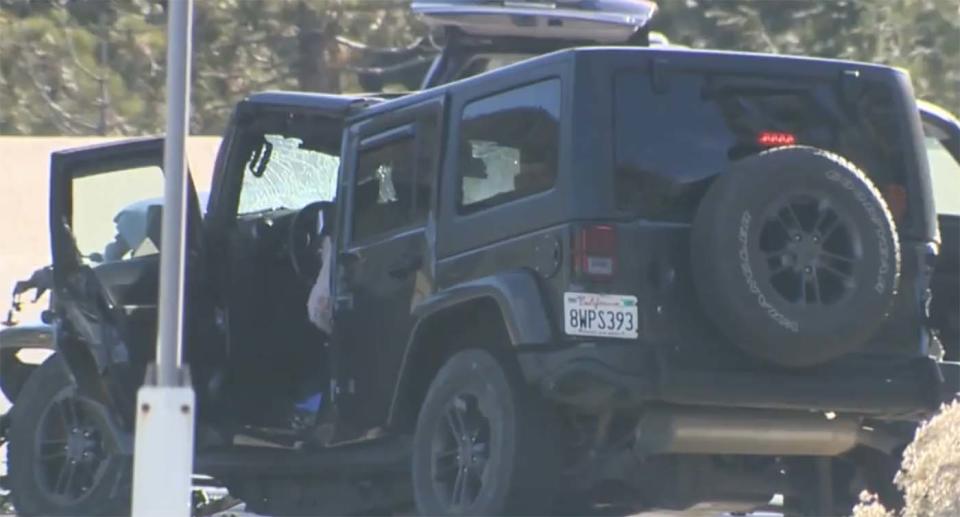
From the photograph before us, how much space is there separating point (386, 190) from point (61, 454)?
7.49ft

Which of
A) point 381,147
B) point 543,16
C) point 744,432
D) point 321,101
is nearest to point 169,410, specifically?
point 744,432

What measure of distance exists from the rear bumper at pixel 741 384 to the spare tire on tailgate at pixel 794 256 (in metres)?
0.14

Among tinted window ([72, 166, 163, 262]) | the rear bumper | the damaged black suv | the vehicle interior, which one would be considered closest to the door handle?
the damaged black suv

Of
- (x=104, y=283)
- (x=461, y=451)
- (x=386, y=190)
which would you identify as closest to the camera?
(x=461, y=451)

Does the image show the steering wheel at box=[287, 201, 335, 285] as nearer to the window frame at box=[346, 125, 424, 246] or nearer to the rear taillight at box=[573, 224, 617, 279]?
A: the window frame at box=[346, 125, 424, 246]

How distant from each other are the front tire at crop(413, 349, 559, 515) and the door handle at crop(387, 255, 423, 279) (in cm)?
47

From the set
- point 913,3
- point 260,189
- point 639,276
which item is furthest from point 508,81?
point 913,3

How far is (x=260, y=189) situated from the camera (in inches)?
376

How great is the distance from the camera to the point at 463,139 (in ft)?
26.0

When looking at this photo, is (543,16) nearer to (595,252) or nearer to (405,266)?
(405,266)

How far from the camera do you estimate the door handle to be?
8094mm

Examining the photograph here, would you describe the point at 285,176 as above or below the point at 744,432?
above

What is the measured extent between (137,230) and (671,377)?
3748 mm

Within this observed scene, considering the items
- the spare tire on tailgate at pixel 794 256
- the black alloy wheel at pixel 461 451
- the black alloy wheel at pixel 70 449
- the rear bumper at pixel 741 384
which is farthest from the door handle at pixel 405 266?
the black alloy wheel at pixel 70 449
